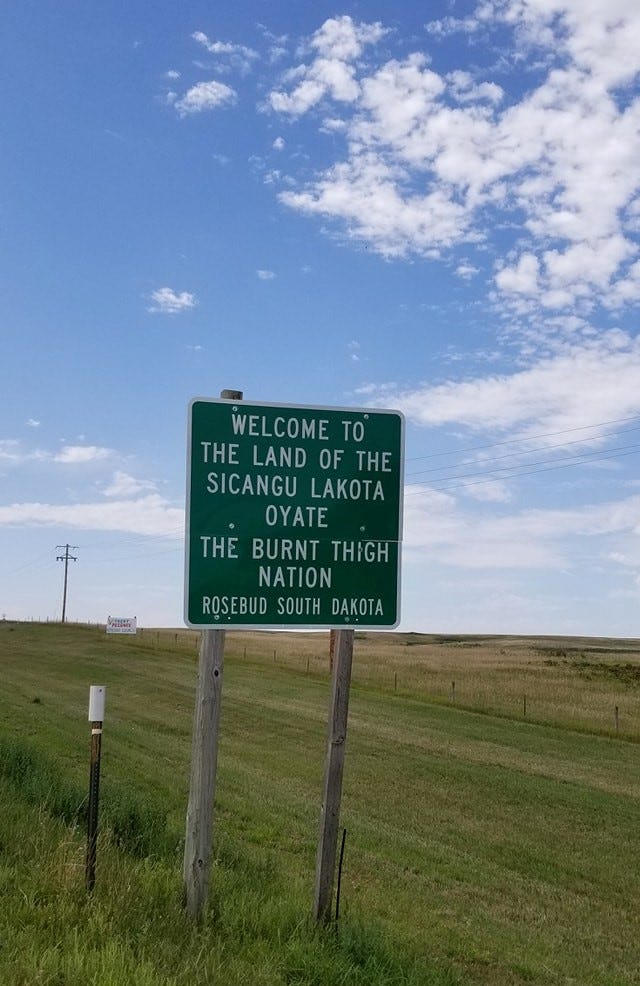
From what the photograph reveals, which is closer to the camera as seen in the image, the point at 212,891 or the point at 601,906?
the point at 212,891

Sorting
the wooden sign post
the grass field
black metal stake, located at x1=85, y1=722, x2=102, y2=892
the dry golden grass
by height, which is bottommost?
the dry golden grass

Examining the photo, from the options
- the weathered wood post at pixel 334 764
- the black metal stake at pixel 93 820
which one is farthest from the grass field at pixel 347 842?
the weathered wood post at pixel 334 764

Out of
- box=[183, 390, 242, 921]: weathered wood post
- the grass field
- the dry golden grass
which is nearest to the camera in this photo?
the grass field

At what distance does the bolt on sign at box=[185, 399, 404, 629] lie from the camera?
8.00 meters

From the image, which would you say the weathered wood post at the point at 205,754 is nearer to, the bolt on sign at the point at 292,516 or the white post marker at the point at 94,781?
the bolt on sign at the point at 292,516

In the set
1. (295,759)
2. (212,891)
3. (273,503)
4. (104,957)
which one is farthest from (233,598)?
(295,759)

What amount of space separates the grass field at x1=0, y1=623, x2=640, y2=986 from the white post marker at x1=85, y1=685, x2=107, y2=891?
4.5 inches

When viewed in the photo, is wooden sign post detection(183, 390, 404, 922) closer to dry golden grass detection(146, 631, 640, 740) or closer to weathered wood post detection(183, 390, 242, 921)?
weathered wood post detection(183, 390, 242, 921)

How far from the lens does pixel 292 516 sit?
823 centimetres

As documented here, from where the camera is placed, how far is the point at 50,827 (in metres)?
8.99

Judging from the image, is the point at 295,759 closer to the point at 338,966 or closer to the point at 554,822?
the point at 554,822

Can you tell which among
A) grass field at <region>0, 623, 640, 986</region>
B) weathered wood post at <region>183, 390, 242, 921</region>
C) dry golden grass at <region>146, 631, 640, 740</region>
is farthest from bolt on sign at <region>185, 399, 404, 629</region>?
dry golden grass at <region>146, 631, 640, 740</region>

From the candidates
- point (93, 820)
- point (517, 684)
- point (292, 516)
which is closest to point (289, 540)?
point (292, 516)

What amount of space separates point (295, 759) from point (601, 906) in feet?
40.2
